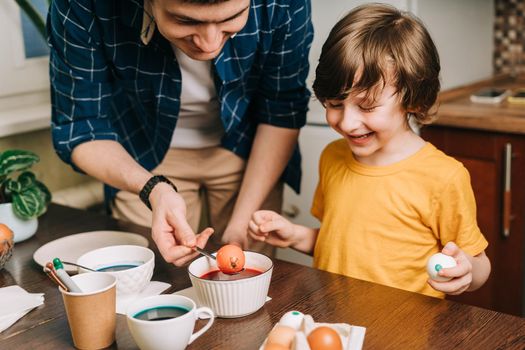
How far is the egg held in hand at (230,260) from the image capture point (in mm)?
1152

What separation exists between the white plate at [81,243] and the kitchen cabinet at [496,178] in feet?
3.47

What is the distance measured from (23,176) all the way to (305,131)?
94cm

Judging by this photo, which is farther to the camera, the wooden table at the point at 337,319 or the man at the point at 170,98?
the man at the point at 170,98

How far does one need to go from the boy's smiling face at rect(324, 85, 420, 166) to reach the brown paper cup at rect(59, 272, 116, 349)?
56cm

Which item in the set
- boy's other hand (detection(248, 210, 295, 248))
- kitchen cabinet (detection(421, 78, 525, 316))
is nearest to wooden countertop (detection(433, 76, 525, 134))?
kitchen cabinet (detection(421, 78, 525, 316))

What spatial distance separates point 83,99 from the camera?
5.33ft

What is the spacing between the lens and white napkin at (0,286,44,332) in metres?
1.16

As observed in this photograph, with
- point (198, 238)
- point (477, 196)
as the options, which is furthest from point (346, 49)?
point (477, 196)

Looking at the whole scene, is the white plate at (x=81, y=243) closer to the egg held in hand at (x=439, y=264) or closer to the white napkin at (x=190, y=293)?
the white napkin at (x=190, y=293)

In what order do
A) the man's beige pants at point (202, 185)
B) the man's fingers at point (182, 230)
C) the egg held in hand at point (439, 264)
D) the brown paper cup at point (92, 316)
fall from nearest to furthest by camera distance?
the brown paper cup at point (92, 316)
the egg held in hand at point (439, 264)
the man's fingers at point (182, 230)
the man's beige pants at point (202, 185)

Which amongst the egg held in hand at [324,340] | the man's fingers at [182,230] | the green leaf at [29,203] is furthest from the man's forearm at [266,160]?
the egg held in hand at [324,340]

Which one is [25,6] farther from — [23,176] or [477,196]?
[477,196]

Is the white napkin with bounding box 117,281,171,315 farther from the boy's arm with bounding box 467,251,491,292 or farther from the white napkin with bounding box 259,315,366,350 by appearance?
the boy's arm with bounding box 467,251,491,292

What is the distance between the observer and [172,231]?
132 centimetres
